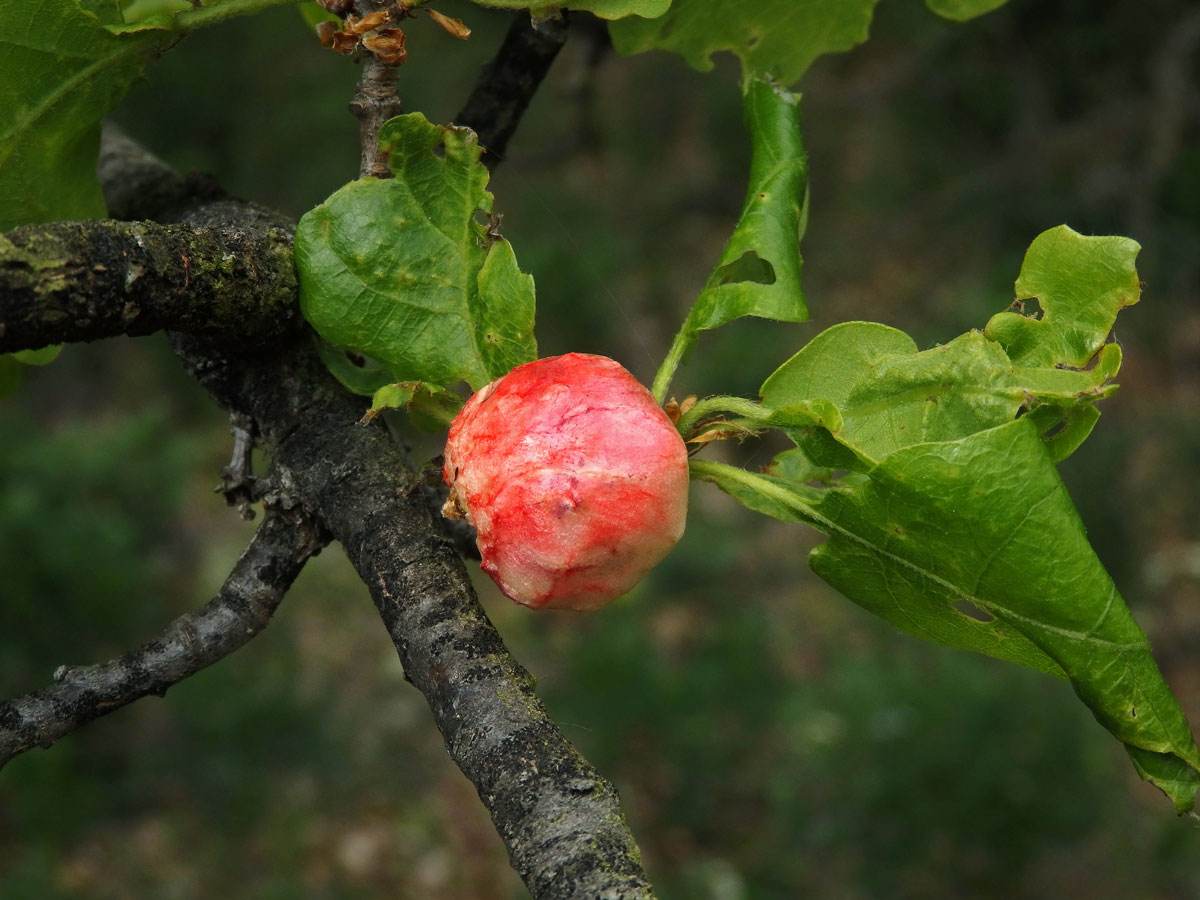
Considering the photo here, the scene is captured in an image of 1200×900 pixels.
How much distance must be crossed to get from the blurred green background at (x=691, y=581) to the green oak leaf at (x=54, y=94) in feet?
2.91

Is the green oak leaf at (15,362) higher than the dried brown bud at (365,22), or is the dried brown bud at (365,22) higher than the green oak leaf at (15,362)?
the dried brown bud at (365,22)

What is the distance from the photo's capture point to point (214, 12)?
899mm

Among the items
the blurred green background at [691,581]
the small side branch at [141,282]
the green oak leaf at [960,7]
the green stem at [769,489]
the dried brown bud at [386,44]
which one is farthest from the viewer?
the blurred green background at [691,581]

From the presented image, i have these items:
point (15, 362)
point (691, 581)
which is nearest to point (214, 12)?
point (15, 362)

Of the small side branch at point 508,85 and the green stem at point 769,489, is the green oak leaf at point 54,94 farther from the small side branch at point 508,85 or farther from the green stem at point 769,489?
the green stem at point 769,489

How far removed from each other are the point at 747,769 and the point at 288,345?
3.65m

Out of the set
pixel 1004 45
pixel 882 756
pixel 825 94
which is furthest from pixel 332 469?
pixel 825 94

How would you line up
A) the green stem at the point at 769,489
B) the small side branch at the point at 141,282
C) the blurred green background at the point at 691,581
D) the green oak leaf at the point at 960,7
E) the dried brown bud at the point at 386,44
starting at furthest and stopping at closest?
the blurred green background at the point at 691,581
the green oak leaf at the point at 960,7
the dried brown bud at the point at 386,44
the green stem at the point at 769,489
the small side branch at the point at 141,282

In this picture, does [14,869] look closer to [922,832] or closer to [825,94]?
[922,832]

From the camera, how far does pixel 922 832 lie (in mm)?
3297

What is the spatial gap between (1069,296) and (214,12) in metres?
0.75

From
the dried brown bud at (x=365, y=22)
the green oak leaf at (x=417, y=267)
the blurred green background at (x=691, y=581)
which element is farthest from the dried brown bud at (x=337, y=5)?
the blurred green background at (x=691, y=581)

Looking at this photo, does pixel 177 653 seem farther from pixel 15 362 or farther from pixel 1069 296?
pixel 1069 296

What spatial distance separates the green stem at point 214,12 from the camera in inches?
34.9
